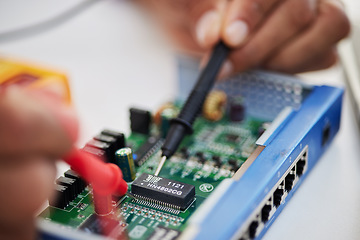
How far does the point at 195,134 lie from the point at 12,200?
0.62 meters

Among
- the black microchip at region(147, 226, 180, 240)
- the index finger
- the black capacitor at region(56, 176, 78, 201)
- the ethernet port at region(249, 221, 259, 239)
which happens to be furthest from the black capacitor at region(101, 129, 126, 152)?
the index finger

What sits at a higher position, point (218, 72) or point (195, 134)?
point (218, 72)

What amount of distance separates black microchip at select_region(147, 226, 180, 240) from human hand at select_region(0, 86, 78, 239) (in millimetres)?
251

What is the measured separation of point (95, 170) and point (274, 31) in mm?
756

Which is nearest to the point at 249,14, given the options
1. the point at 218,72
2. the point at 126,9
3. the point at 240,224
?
the point at 218,72

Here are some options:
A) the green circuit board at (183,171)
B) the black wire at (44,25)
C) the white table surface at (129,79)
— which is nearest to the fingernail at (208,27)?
the white table surface at (129,79)

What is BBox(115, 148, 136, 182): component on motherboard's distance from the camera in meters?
0.90

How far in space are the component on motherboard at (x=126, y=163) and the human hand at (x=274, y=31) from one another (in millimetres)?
407

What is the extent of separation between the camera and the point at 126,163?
35.8 inches

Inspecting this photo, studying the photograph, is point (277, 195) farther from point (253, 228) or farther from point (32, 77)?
point (32, 77)

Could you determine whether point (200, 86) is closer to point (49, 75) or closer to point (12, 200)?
point (49, 75)

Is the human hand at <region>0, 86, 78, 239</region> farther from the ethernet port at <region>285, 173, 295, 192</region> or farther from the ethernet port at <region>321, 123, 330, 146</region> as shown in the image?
the ethernet port at <region>321, 123, 330, 146</region>

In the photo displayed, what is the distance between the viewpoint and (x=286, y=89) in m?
1.11

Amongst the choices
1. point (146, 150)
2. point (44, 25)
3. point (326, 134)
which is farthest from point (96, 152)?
point (44, 25)
